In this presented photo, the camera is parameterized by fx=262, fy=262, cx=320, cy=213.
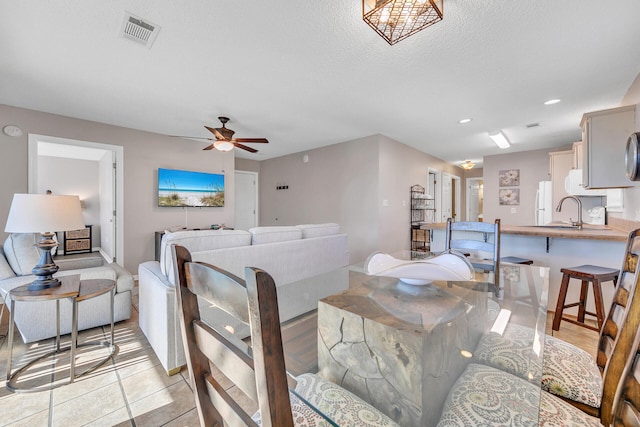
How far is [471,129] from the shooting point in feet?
13.9

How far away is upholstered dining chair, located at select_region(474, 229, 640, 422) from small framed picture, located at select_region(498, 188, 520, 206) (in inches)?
215

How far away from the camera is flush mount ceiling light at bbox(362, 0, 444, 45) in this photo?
1.59 m

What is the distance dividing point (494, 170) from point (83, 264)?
736 centimetres

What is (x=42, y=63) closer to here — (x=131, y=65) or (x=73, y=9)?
(x=131, y=65)

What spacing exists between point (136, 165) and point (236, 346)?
4.73 metres

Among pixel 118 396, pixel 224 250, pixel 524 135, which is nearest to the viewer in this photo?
pixel 118 396

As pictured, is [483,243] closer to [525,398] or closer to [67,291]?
[525,398]

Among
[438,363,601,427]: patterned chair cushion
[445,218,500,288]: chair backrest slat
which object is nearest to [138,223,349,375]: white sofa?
[438,363,601,427]: patterned chair cushion

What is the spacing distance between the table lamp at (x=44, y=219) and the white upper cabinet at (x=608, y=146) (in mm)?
4491

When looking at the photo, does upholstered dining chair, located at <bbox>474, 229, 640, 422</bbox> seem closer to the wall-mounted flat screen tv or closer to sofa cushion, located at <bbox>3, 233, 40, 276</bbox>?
sofa cushion, located at <bbox>3, 233, 40, 276</bbox>

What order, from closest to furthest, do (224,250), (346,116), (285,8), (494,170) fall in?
(285,8) → (224,250) → (346,116) → (494,170)

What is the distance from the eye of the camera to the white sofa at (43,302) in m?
2.02

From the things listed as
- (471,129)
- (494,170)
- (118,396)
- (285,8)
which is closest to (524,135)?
(471,129)

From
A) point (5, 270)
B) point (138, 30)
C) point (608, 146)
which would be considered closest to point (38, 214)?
point (5, 270)
